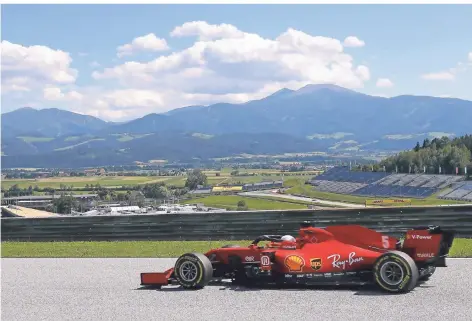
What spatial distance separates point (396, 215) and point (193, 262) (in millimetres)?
7798

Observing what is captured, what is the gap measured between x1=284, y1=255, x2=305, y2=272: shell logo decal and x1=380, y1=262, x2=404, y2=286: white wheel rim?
1321 millimetres

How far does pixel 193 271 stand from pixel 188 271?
9 cm

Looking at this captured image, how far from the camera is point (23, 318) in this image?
9781mm

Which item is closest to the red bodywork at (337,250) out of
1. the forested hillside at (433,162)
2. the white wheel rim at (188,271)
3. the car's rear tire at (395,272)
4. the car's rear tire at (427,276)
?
the car's rear tire at (395,272)

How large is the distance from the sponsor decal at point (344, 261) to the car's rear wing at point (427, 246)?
2.63ft

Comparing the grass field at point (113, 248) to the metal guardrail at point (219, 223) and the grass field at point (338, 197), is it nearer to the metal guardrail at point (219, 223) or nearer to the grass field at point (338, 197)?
the metal guardrail at point (219, 223)

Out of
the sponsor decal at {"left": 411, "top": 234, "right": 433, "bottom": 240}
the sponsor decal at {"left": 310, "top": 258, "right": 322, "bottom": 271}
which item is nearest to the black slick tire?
the sponsor decal at {"left": 411, "top": 234, "right": 433, "bottom": 240}

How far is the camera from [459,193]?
111 feet

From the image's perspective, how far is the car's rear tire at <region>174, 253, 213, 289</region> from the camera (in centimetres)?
1155

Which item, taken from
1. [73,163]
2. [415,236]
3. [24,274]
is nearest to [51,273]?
[24,274]

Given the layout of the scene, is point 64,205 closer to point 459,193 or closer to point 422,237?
point 459,193

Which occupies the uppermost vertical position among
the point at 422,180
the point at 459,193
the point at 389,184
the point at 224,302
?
the point at 422,180

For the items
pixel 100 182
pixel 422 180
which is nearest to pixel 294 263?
pixel 422 180

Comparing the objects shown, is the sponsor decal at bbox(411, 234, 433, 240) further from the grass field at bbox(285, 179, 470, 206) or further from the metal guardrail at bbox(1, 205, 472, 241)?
the grass field at bbox(285, 179, 470, 206)
